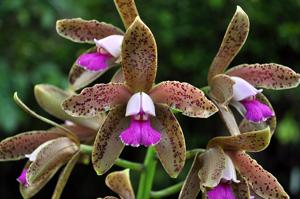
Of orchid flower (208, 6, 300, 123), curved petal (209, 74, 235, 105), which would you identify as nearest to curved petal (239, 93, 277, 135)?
orchid flower (208, 6, 300, 123)

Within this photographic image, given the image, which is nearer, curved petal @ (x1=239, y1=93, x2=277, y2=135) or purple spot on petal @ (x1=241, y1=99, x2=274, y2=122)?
purple spot on petal @ (x1=241, y1=99, x2=274, y2=122)

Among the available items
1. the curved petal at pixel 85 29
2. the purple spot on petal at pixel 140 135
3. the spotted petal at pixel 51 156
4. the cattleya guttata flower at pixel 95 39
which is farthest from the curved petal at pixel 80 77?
the purple spot on petal at pixel 140 135

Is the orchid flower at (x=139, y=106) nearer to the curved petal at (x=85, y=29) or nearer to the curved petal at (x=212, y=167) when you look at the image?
the curved petal at (x=212, y=167)

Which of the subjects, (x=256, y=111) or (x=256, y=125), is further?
(x=256, y=125)

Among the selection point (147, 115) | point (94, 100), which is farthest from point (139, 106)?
point (94, 100)

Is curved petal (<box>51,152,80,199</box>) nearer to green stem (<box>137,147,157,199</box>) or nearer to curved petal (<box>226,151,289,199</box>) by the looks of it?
green stem (<box>137,147,157,199</box>)

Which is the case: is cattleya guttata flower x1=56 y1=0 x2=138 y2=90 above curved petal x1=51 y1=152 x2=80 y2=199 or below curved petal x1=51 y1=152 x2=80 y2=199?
above

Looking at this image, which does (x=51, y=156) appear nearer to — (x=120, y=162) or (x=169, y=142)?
(x=120, y=162)

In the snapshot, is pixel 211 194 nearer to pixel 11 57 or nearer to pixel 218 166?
pixel 218 166
